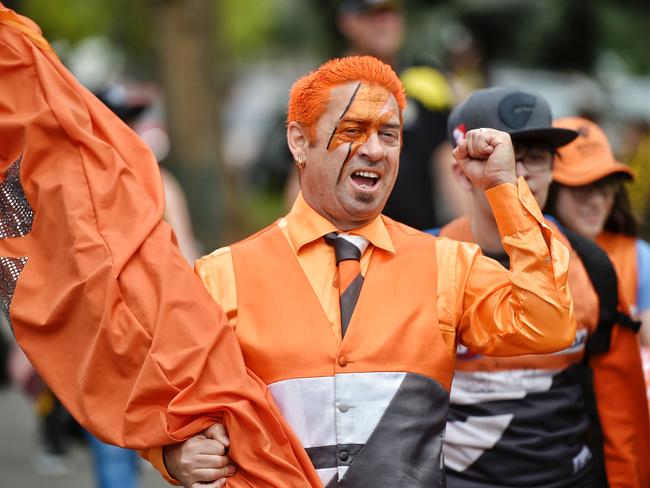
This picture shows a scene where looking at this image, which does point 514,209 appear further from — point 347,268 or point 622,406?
point 622,406

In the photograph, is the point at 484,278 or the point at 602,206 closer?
the point at 484,278

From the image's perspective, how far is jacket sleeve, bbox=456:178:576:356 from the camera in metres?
3.18

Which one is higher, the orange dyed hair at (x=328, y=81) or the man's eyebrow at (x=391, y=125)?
the orange dyed hair at (x=328, y=81)

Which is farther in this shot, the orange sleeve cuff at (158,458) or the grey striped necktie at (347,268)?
the grey striped necktie at (347,268)

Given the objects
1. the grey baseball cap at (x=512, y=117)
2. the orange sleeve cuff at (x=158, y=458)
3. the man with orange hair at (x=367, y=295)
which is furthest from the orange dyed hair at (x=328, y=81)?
the orange sleeve cuff at (x=158, y=458)

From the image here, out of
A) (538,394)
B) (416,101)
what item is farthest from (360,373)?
(416,101)

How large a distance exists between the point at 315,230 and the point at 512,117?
908mm

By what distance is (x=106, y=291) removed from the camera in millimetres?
3211

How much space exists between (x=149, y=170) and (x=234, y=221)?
11887 millimetres

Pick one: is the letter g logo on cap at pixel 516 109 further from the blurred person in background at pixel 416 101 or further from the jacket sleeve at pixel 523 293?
the blurred person in background at pixel 416 101

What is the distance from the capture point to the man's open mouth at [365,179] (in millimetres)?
3398

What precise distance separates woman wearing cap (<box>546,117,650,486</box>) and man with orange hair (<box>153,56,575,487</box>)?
119cm

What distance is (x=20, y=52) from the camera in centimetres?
351

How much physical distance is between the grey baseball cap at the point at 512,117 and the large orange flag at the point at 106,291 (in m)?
1.10
